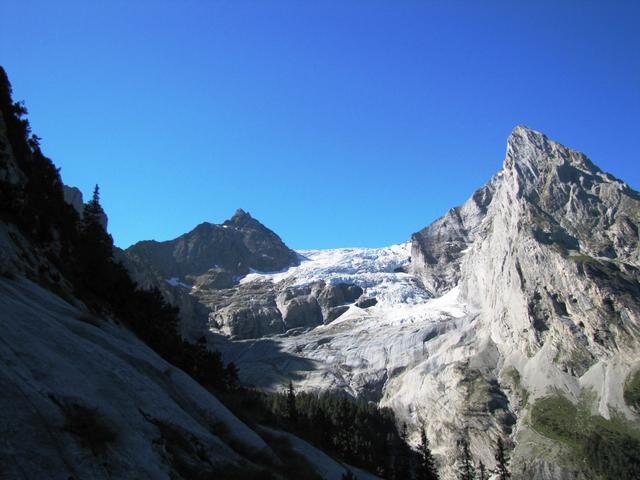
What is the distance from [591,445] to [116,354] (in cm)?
18171

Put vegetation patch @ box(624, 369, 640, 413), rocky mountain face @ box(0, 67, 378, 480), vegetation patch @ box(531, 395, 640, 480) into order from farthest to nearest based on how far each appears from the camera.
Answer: vegetation patch @ box(624, 369, 640, 413) → vegetation patch @ box(531, 395, 640, 480) → rocky mountain face @ box(0, 67, 378, 480)

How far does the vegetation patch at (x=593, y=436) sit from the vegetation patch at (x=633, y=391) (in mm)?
6415

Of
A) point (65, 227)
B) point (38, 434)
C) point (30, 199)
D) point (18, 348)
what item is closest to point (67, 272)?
point (30, 199)

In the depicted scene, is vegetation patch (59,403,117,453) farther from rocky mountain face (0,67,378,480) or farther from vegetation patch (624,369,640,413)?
vegetation patch (624,369,640,413)

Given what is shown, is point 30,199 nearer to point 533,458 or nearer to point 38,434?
point 38,434

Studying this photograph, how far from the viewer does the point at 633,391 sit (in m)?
183

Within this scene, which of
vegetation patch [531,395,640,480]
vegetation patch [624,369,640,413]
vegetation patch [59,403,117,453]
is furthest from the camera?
vegetation patch [624,369,640,413]

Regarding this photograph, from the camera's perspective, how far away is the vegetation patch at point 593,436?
158000 mm

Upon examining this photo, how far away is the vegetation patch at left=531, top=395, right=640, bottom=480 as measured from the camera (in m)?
158

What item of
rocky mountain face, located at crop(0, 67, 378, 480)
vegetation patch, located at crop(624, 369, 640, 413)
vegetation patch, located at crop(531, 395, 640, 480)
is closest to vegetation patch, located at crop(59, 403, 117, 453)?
rocky mountain face, located at crop(0, 67, 378, 480)

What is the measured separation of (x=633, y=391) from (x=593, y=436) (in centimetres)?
2448

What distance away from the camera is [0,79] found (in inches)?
2266

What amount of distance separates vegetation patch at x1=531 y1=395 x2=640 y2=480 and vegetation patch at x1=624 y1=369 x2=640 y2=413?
253 inches

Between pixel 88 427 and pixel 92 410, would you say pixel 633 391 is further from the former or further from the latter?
pixel 88 427
